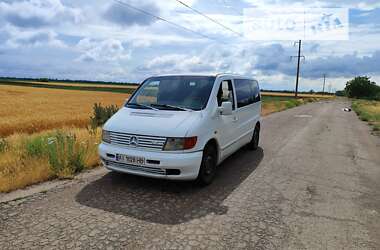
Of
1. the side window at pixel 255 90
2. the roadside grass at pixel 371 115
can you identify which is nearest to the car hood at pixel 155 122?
the side window at pixel 255 90

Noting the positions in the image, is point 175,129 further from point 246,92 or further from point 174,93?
point 246,92

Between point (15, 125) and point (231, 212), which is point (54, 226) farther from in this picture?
point (15, 125)

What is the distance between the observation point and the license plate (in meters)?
4.40

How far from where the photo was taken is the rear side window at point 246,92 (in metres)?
6.45

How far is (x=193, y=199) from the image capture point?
4453mm

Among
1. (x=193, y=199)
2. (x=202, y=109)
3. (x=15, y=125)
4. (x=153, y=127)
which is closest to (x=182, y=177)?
(x=193, y=199)

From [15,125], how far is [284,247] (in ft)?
45.5

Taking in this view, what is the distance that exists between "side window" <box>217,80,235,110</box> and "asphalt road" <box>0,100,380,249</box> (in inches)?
59.3

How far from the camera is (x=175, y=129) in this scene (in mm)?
4371

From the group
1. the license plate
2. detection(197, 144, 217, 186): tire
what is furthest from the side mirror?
the license plate

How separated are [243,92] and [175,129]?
117 inches

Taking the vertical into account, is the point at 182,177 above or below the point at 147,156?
below

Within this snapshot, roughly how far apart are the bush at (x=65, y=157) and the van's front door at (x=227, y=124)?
283cm

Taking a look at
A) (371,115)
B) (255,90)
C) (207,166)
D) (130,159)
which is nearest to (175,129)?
(130,159)
